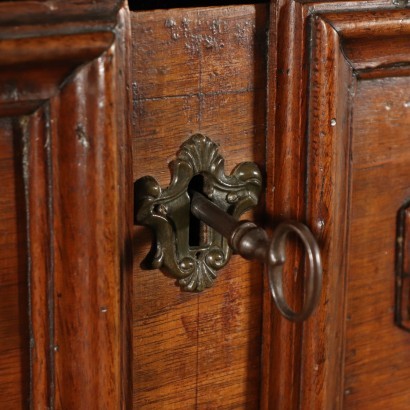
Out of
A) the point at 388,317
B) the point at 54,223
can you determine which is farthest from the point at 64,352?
the point at 388,317

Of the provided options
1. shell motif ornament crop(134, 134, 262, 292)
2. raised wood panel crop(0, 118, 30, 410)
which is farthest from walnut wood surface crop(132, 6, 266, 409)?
raised wood panel crop(0, 118, 30, 410)

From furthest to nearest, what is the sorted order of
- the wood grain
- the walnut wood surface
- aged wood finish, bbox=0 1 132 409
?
the wood grain → the walnut wood surface → aged wood finish, bbox=0 1 132 409

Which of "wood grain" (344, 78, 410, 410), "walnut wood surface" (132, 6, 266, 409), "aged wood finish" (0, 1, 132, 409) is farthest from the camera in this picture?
"wood grain" (344, 78, 410, 410)

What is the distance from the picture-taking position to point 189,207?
0.93 metres

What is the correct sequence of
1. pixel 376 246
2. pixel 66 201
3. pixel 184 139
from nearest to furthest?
1. pixel 66 201
2. pixel 184 139
3. pixel 376 246

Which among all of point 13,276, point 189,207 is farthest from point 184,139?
point 13,276

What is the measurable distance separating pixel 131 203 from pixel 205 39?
158 millimetres

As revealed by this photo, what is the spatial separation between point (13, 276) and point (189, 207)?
0.18 meters

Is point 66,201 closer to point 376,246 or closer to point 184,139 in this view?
point 184,139

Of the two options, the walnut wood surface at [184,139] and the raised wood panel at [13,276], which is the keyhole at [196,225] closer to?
the walnut wood surface at [184,139]

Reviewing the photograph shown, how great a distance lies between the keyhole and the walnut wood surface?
0.10ft

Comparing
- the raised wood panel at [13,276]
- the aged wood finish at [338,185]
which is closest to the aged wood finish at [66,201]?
the raised wood panel at [13,276]

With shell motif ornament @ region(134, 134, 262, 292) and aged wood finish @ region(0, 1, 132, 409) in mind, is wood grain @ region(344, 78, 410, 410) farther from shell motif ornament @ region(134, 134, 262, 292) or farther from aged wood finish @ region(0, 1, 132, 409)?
aged wood finish @ region(0, 1, 132, 409)

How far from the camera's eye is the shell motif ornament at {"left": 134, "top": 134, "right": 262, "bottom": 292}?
A: 91 centimetres
